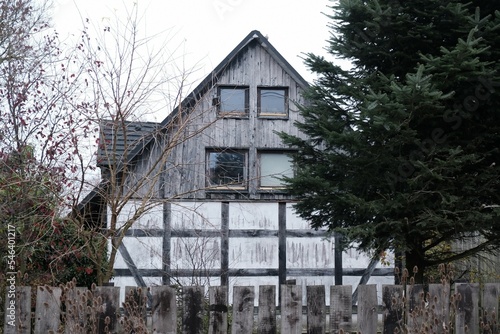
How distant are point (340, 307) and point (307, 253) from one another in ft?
36.9

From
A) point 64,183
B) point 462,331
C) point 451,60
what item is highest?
point 451,60

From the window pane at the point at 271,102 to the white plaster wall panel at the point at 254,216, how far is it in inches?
105

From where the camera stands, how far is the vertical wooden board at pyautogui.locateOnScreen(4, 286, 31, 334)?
181 inches

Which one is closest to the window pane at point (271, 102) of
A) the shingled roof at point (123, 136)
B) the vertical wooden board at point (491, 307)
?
the shingled roof at point (123, 136)

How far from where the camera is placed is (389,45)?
27.9 ft

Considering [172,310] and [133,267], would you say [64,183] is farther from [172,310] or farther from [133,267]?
[133,267]

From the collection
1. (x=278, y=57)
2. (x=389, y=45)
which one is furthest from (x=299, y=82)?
(x=389, y=45)

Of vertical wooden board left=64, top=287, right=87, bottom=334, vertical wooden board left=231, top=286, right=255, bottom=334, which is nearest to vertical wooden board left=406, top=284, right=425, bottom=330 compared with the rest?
vertical wooden board left=231, top=286, right=255, bottom=334

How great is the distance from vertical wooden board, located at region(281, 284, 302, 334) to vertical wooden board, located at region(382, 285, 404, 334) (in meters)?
0.62

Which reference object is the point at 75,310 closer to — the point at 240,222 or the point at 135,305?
the point at 135,305

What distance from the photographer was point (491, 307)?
4926mm

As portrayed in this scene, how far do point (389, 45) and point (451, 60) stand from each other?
3.73 feet

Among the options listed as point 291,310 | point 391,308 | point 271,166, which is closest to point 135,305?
point 291,310

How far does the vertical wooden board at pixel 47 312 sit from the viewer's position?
457 cm
